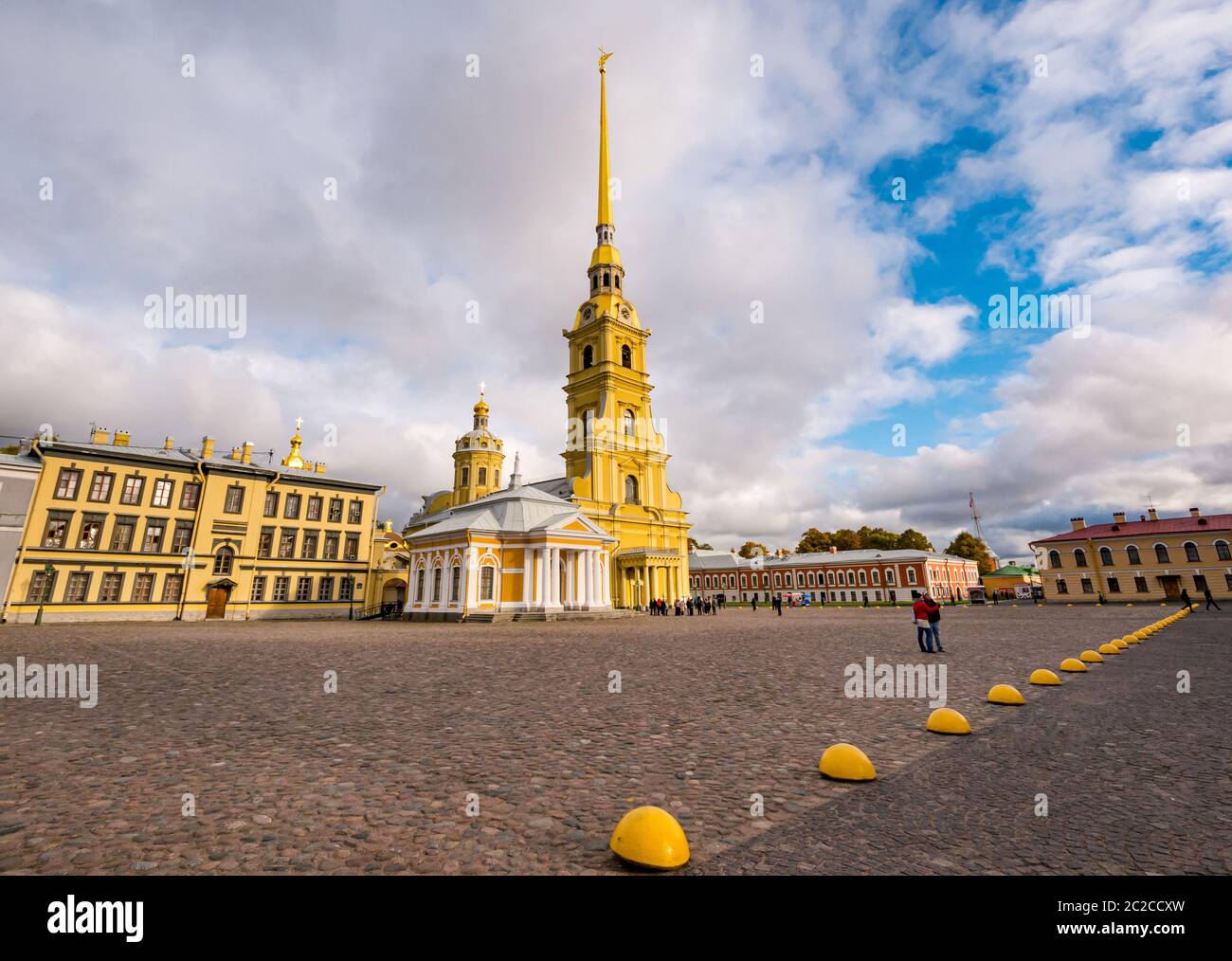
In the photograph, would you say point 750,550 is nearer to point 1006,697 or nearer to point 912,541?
point 912,541

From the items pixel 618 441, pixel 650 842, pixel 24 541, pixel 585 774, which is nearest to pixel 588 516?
pixel 618 441

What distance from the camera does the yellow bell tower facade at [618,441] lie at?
160 feet

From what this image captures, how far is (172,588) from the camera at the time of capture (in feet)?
118

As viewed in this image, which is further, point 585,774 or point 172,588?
point 172,588

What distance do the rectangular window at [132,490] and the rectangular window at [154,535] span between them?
Result: 154 centimetres

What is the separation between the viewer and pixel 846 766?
207 inches

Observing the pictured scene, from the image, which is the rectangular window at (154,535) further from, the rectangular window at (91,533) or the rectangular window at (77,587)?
the rectangular window at (77,587)

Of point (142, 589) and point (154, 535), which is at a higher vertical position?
point (154, 535)

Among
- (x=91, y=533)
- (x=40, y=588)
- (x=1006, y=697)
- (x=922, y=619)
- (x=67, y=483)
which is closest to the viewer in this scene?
(x=1006, y=697)

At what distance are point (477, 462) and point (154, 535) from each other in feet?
114

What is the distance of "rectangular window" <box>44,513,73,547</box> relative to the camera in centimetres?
3229

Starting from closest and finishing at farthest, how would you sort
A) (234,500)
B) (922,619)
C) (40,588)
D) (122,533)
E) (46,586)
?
1. (922,619)
2. (40,588)
3. (46,586)
4. (122,533)
5. (234,500)

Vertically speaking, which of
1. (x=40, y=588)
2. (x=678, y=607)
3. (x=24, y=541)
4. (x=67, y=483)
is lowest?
(x=678, y=607)
